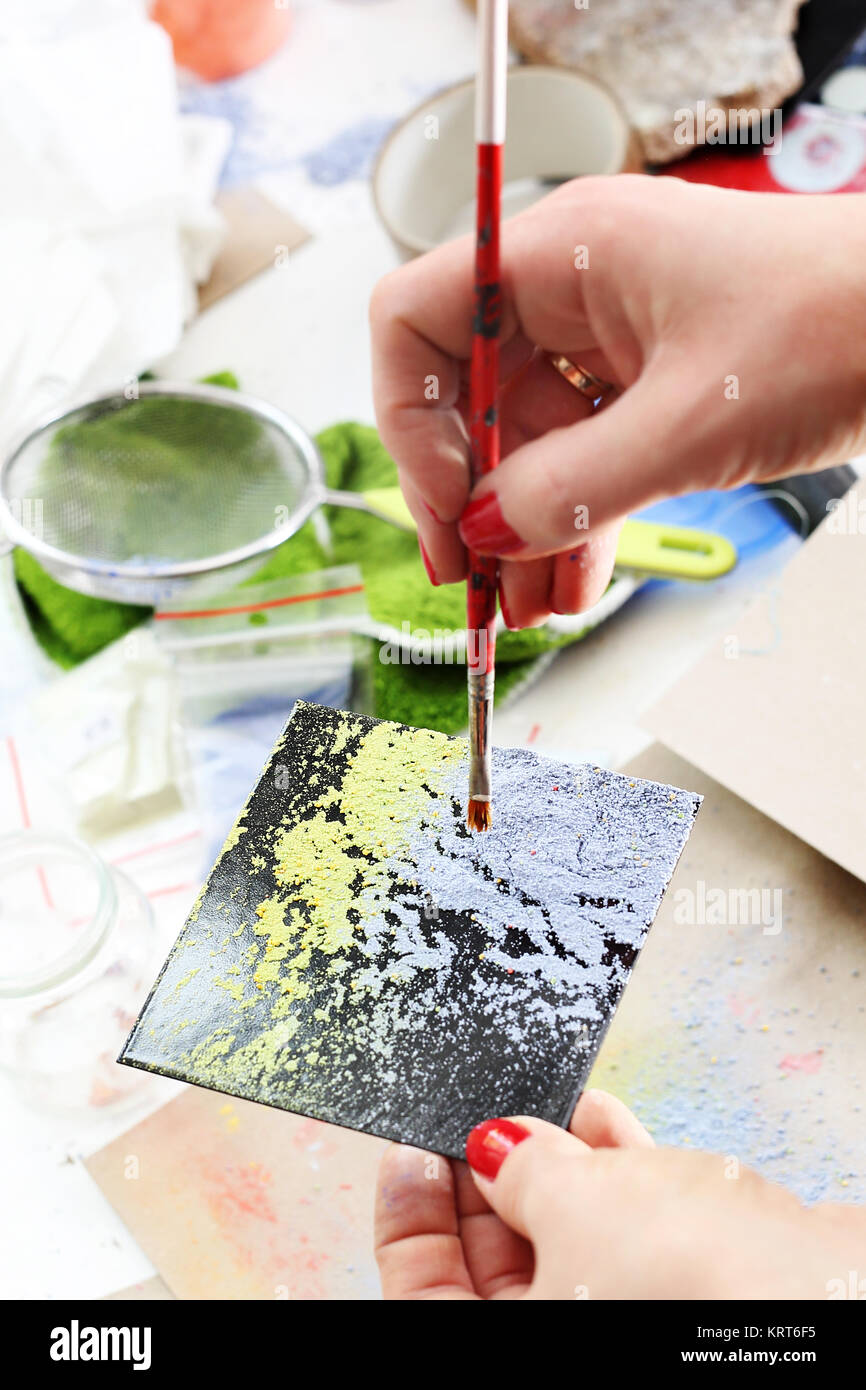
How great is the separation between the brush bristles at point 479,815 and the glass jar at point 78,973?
0.23m

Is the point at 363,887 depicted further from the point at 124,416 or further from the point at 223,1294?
the point at 124,416

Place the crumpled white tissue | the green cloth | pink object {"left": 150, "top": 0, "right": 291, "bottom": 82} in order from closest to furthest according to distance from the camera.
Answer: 1. the green cloth
2. the crumpled white tissue
3. pink object {"left": 150, "top": 0, "right": 291, "bottom": 82}

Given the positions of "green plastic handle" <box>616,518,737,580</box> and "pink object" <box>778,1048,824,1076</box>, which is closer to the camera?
"pink object" <box>778,1048,824,1076</box>

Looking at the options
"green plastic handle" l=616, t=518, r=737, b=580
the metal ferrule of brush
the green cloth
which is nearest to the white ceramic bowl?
the green cloth

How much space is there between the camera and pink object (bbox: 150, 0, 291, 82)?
1188mm

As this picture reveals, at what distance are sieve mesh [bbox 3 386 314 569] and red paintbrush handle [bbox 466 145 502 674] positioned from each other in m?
0.40

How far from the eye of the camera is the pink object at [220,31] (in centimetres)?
119

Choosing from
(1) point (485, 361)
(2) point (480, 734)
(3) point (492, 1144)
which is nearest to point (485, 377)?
(1) point (485, 361)

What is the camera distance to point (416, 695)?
0.79 m

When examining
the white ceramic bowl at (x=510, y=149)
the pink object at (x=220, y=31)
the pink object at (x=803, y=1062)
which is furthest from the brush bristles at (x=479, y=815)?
the pink object at (x=220, y=31)

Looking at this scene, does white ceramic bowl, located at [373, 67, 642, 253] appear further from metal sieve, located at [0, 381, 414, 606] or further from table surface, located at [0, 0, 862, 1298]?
metal sieve, located at [0, 381, 414, 606]

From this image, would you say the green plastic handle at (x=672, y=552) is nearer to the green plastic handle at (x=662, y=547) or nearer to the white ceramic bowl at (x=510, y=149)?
the green plastic handle at (x=662, y=547)

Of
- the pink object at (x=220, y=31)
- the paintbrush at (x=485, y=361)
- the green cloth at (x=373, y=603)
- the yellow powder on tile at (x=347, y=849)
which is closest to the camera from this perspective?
the paintbrush at (x=485, y=361)

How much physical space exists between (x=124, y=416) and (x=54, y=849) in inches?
16.3
